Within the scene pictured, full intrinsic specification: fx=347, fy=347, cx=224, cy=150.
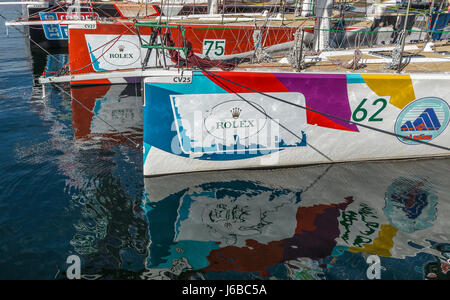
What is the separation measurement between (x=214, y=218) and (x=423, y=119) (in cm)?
532

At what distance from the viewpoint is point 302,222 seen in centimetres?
612

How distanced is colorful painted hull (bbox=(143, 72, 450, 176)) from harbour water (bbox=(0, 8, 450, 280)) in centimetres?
37

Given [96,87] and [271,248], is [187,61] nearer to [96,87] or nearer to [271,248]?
[271,248]

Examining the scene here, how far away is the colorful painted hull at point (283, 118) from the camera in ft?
22.8

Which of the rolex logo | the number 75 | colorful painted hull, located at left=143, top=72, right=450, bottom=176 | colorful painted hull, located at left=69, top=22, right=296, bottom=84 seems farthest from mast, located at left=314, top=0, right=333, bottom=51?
the number 75

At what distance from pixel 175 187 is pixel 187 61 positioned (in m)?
2.58

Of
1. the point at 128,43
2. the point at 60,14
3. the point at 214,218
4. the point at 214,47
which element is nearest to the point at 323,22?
the point at 214,47

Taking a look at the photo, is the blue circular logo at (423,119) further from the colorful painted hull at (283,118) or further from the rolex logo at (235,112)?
the rolex logo at (235,112)

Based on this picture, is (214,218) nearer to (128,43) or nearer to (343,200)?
(343,200)

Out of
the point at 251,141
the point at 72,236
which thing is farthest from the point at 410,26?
the point at 72,236

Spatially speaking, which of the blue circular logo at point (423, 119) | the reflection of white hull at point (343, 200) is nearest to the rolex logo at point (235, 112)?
the reflection of white hull at point (343, 200)

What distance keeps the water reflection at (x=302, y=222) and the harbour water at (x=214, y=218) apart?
20 mm

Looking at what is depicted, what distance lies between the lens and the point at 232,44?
1516cm

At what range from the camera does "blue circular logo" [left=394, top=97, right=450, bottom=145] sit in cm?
771
